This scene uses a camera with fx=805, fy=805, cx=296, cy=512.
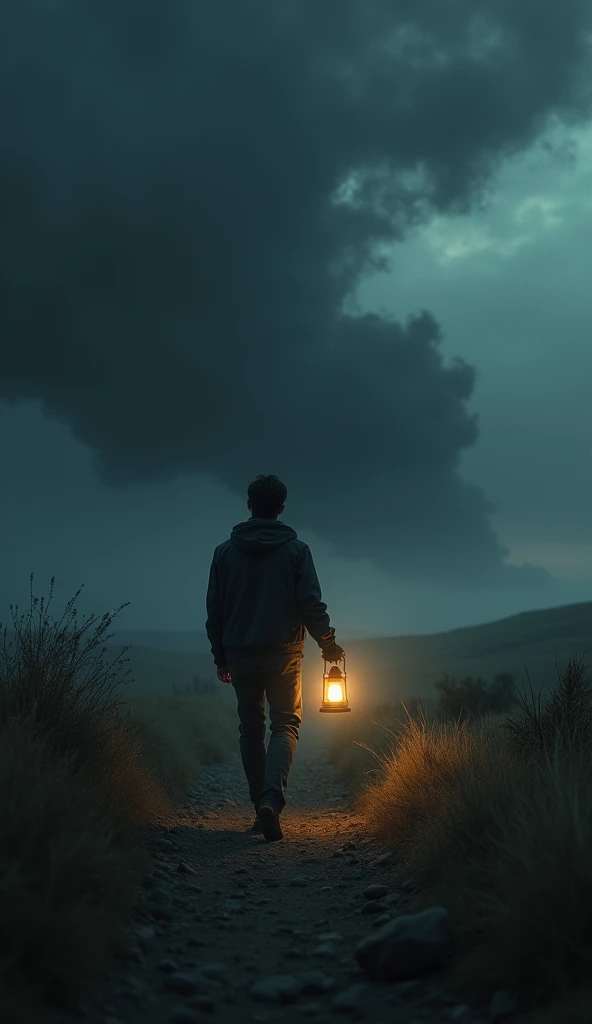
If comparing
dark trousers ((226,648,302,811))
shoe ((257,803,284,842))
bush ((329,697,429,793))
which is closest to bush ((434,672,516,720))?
bush ((329,697,429,793))

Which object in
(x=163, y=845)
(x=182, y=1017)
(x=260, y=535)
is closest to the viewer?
(x=182, y=1017)

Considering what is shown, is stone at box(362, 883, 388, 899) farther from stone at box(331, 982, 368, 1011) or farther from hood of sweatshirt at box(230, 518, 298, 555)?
hood of sweatshirt at box(230, 518, 298, 555)

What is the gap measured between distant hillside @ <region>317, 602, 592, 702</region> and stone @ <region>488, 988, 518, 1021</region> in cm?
2133

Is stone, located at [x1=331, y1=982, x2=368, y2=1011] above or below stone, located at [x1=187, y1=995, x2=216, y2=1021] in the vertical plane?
below

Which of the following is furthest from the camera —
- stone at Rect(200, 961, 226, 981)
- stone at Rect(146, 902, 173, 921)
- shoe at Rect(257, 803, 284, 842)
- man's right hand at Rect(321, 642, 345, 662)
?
man's right hand at Rect(321, 642, 345, 662)

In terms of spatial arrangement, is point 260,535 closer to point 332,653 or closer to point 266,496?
point 266,496

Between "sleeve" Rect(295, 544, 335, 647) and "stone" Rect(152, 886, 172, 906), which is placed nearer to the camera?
"stone" Rect(152, 886, 172, 906)

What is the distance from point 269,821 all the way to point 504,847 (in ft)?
11.0

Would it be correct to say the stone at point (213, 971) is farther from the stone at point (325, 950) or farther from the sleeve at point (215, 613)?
the sleeve at point (215, 613)

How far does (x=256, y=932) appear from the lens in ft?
14.8

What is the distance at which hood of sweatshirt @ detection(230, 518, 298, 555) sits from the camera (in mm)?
7062

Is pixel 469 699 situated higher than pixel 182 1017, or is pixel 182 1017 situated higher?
pixel 469 699

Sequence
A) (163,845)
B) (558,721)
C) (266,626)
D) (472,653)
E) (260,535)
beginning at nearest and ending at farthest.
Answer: (163,845), (266,626), (558,721), (260,535), (472,653)

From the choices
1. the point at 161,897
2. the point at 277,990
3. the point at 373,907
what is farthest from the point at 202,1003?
the point at 373,907
